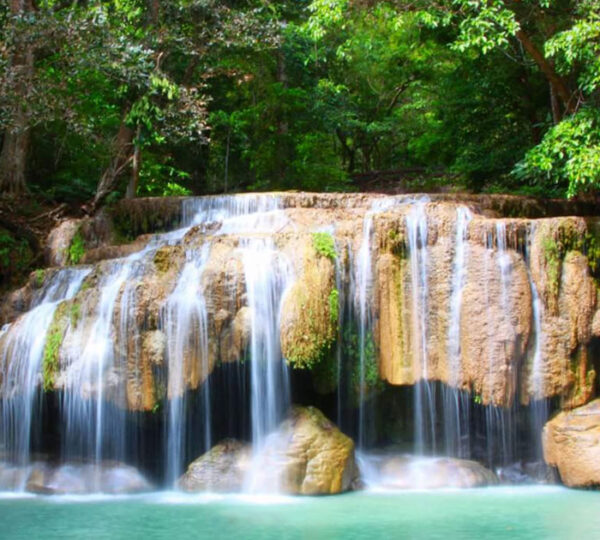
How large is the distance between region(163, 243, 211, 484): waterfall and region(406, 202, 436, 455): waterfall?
2950mm

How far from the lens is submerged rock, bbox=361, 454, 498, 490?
1008 cm

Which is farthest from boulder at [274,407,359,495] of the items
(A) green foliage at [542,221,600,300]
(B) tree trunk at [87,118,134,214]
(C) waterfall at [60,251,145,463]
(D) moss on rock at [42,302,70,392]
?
(B) tree trunk at [87,118,134,214]

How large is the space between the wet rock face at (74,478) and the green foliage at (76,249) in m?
5.05

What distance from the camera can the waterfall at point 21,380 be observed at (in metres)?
10.4

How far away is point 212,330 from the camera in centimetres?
1007

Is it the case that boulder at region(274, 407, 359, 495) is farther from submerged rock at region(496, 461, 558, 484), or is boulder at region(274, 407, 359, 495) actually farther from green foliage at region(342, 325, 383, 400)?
submerged rock at region(496, 461, 558, 484)

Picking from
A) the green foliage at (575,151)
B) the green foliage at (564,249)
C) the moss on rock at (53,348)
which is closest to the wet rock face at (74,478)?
the moss on rock at (53,348)

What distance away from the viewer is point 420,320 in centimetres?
1073

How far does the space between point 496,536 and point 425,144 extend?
15.1m

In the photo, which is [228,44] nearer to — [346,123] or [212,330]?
[346,123]

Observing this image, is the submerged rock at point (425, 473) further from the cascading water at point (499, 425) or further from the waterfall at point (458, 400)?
the cascading water at point (499, 425)

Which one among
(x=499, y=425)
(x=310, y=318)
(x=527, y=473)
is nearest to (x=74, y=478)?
(x=310, y=318)

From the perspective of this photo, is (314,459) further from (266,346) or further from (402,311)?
(402,311)

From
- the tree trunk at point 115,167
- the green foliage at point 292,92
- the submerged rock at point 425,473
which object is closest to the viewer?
the submerged rock at point 425,473
